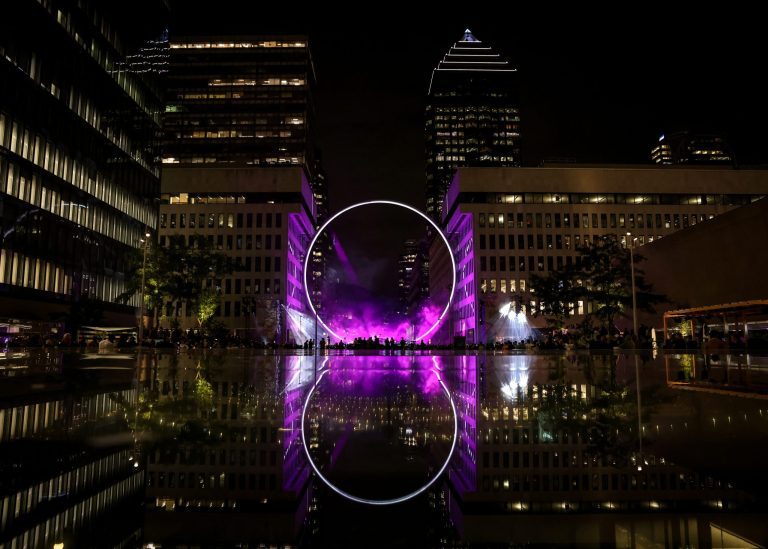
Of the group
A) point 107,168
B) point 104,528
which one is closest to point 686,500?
point 104,528

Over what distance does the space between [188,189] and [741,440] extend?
125 metres

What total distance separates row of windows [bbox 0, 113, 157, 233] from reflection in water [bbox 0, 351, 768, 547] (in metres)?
50.6

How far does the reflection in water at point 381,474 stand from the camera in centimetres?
312

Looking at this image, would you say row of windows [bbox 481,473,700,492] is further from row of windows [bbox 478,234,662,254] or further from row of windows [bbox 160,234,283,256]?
row of windows [bbox 160,234,283,256]

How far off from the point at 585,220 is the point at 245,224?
71.5 meters

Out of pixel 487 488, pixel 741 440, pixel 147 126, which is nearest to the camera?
pixel 487 488

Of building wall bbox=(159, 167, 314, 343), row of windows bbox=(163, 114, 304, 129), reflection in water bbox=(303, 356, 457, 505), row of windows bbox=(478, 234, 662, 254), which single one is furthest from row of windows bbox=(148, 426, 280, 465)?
row of windows bbox=(163, 114, 304, 129)

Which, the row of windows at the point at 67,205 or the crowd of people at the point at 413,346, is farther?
the row of windows at the point at 67,205

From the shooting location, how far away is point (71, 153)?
58688mm

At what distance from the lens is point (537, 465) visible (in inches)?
182

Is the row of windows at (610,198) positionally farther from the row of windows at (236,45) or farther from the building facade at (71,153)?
the row of windows at (236,45)

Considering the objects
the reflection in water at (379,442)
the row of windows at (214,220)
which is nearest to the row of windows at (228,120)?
the row of windows at (214,220)

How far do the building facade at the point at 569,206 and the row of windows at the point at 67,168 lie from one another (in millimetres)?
65825

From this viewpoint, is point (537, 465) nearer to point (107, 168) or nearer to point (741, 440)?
point (741, 440)
